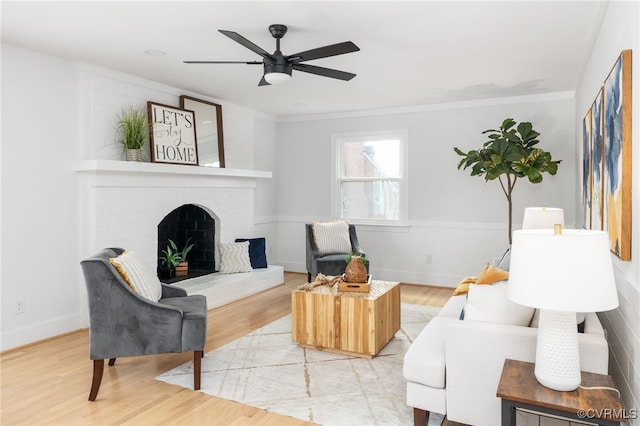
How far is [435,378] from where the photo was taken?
7.29 ft

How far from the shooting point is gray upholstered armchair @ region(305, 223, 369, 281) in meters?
5.21

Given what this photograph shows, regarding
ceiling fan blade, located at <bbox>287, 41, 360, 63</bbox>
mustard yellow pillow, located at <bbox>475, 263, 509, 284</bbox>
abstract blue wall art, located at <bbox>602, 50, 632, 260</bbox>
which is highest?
ceiling fan blade, located at <bbox>287, 41, 360, 63</bbox>

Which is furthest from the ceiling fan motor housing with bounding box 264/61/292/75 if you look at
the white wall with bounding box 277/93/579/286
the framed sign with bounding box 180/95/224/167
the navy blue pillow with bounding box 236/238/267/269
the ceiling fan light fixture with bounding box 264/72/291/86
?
the white wall with bounding box 277/93/579/286

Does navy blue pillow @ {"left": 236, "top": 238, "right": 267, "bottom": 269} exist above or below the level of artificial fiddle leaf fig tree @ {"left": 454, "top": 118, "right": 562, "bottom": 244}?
below

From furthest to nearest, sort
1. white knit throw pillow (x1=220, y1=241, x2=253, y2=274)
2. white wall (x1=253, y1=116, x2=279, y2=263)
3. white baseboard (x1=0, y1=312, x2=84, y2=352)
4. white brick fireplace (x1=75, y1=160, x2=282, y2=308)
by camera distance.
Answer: white wall (x1=253, y1=116, x2=279, y2=263), white knit throw pillow (x1=220, y1=241, x2=253, y2=274), white brick fireplace (x1=75, y1=160, x2=282, y2=308), white baseboard (x1=0, y1=312, x2=84, y2=352)

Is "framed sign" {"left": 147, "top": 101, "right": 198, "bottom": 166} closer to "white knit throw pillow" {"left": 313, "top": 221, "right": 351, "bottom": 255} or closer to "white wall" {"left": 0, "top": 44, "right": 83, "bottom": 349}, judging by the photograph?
"white wall" {"left": 0, "top": 44, "right": 83, "bottom": 349}

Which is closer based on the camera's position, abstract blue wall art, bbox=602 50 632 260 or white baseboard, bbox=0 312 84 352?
abstract blue wall art, bbox=602 50 632 260

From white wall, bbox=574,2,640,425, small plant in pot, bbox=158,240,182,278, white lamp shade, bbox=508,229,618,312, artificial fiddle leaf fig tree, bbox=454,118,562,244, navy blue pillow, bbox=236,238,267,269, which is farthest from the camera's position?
navy blue pillow, bbox=236,238,267,269

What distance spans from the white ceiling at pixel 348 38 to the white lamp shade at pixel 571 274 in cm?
186

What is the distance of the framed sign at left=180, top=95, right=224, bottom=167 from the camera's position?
5.17 m

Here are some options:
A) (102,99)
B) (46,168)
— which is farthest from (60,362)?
(102,99)

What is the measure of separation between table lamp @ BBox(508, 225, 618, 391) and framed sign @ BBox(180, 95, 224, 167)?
167 inches

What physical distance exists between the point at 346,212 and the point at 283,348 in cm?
330

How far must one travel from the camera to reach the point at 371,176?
6.36m
